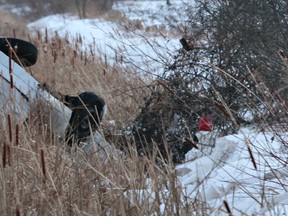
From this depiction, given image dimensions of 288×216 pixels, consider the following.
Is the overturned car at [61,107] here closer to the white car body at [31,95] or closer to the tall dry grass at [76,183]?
the white car body at [31,95]

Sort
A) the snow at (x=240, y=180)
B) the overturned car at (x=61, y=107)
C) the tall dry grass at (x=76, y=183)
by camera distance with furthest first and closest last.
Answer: the overturned car at (x=61, y=107) < the snow at (x=240, y=180) < the tall dry grass at (x=76, y=183)

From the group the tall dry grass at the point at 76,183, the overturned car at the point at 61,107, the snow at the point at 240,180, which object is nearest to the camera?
the tall dry grass at the point at 76,183

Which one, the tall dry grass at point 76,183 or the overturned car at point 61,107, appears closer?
the tall dry grass at point 76,183

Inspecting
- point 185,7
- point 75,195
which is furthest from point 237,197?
point 185,7

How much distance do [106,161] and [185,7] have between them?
3610mm

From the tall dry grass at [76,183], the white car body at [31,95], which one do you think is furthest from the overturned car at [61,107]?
the tall dry grass at [76,183]

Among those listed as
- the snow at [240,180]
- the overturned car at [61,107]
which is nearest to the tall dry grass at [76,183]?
the snow at [240,180]

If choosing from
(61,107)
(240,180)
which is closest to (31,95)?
(61,107)

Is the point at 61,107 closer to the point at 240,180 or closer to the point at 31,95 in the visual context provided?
the point at 31,95

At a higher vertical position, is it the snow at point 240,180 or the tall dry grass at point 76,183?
the tall dry grass at point 76,183

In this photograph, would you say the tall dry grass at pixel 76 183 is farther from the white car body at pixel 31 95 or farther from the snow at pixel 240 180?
the white car body at pixel 31 95

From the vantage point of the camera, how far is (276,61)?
5336mm

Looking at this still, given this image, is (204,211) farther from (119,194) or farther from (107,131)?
(107,131)

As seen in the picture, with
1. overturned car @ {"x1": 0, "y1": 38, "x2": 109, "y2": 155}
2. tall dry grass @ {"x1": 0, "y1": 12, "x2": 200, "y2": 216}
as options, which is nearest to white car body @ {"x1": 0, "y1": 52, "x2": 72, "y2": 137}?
overturned car @ {"x1": 0, "y1": 38, "x2": 109, "y2": 155}
